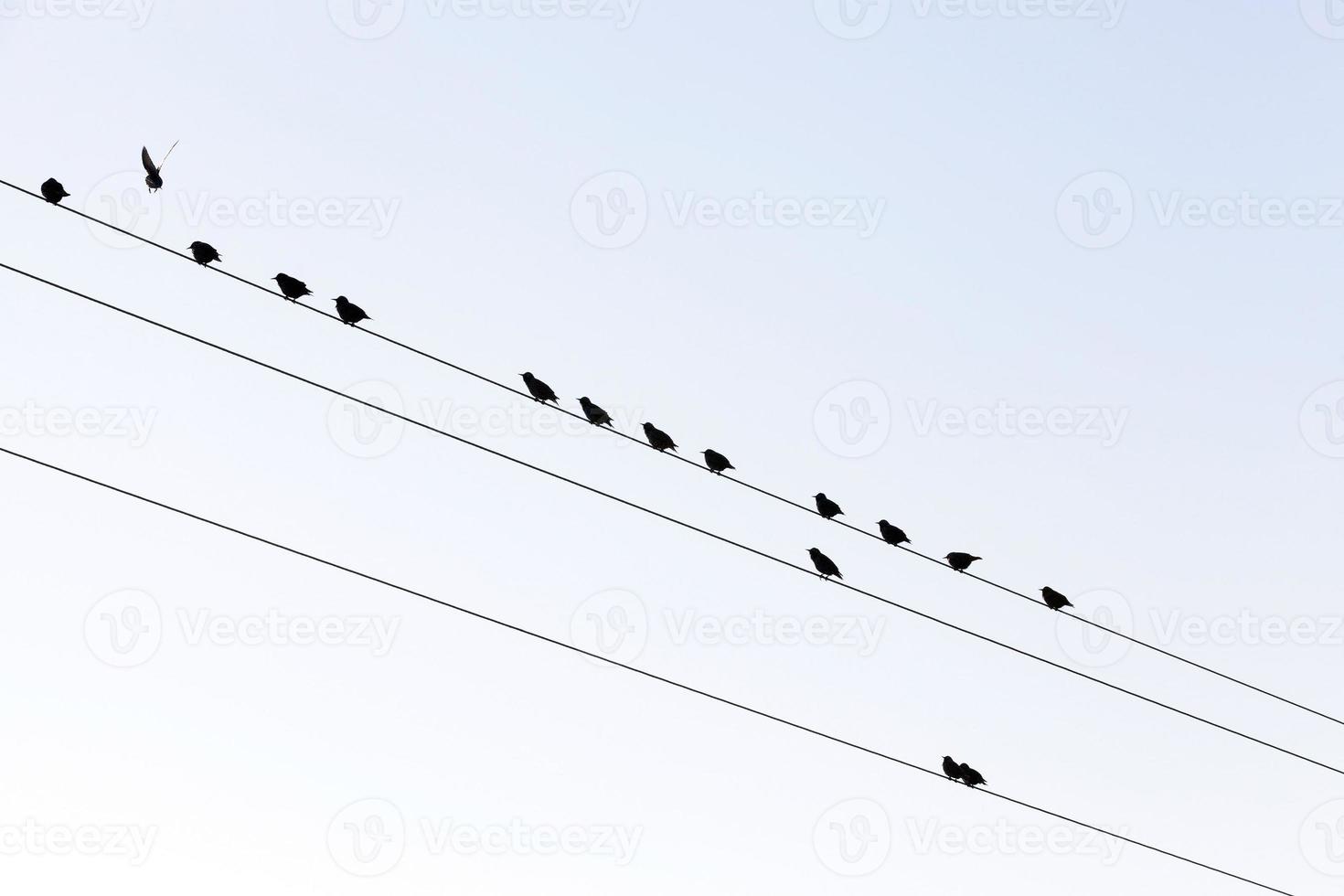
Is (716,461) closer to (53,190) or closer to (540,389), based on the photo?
(540,389)

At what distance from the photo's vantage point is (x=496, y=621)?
12297 mm

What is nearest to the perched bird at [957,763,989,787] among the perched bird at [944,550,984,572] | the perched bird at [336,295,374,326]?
the perched bird at [944,550,984,572]

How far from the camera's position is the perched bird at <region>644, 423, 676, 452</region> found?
17.9 m

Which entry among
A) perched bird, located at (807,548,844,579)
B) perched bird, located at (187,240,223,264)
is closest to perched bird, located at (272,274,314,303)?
perched bird, located at (187,240,223,264)

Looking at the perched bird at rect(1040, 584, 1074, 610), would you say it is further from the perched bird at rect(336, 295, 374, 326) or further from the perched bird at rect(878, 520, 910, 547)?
the perched bird at rect(336, 295, 374, 326)

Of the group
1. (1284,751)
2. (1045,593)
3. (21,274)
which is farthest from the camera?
(1045,593)

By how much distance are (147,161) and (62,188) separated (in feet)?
4.76

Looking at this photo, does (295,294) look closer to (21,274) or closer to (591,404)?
(591,404)

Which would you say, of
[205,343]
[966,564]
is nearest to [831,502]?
[966,564]

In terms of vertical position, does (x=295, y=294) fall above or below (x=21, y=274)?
above

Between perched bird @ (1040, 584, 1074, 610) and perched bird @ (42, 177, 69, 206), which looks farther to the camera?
perched bird @ (1040, 584, 1074, 610)

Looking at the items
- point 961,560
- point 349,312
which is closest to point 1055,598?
point 961,560

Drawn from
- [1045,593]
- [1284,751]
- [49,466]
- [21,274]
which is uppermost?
[1045,593]

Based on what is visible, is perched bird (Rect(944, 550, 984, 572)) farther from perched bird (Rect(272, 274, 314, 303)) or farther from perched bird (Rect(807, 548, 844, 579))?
perched bird (Rect(272, 274, 314, 303))
